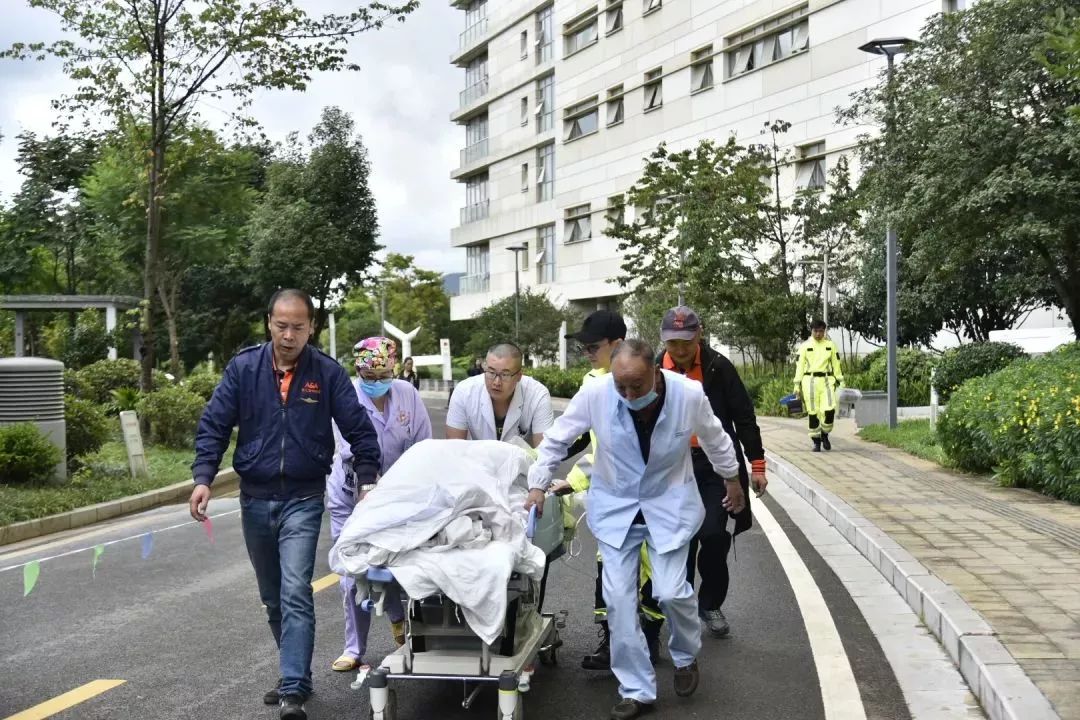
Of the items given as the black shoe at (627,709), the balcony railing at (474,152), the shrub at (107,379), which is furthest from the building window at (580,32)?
the black shoe at (627,709)

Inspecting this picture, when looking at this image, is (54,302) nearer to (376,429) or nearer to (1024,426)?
(1024,426)

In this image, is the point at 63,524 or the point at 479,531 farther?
the point at 63,524

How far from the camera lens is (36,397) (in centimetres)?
1414

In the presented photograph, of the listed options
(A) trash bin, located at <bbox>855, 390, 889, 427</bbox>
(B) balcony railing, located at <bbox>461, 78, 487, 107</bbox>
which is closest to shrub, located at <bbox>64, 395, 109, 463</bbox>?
(A) trash bin, located at <bbox>855, 390, 889, 427</bbox>

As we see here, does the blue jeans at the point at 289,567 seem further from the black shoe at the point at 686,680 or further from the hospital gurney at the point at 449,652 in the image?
the black shoe at the point at 686,680

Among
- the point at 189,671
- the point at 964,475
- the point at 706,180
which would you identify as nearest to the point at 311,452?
the point at 189,671

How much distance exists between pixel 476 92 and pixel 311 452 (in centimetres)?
6409

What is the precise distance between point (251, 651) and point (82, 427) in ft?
32.4

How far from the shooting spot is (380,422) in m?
6.47

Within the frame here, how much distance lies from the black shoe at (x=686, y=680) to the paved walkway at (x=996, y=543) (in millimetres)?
1445

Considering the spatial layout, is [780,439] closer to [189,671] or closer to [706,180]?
[706,180]

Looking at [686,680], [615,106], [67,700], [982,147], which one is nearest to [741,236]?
[982,147]

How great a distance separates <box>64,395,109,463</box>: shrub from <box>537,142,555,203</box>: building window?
145 ft

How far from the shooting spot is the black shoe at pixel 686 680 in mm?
5707
